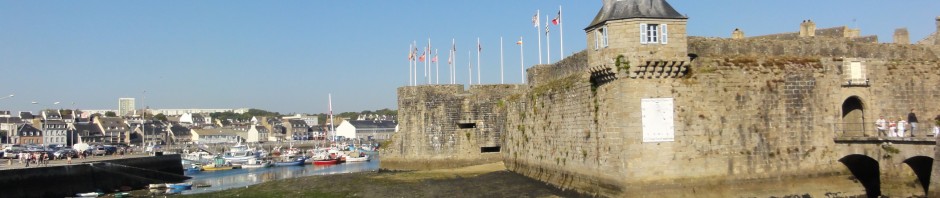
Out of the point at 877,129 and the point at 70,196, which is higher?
the point at 877,129

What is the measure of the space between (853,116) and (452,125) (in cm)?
2017

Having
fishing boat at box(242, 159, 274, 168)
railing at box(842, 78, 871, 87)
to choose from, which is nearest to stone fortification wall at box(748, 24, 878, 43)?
railing at box(842, 78, 871, 87)

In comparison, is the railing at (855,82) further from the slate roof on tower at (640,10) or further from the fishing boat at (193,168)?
the fishing boat at (193,168)

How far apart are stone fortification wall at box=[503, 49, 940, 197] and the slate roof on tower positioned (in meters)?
1.61

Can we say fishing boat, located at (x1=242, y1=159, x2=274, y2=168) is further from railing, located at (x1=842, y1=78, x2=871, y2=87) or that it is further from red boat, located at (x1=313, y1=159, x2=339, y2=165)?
railing, located at (x1=842, y1=78, x2=871, y2=87)

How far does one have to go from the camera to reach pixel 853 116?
2309 centimetres

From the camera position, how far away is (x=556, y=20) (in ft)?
107

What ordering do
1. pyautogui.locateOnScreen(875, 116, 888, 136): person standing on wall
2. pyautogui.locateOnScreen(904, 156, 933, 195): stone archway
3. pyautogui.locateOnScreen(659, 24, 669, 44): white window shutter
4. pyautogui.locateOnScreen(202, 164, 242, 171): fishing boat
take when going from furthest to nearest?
pyautogui.locateOnScreen(202, 164, 242, 171): fishing boat < pyautogui.locateOnScreen(875, 116, 888, 136): person standing on wall < pyautogui.locateOnScreen(904, 156, 933, 195): stone archway < pyautogui.locateOnScreen(659, 24, 669, 44): white window shutter

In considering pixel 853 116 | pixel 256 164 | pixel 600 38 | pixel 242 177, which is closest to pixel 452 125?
pixel 242 177

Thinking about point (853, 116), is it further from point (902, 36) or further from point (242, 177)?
point (242, 177)

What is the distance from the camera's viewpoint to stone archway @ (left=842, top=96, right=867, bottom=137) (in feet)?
74.7

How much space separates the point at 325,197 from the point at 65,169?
13330mm

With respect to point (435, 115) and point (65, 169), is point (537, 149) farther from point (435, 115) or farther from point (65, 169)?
point (65, 169)

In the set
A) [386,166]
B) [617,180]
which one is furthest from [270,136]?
[617,180]
